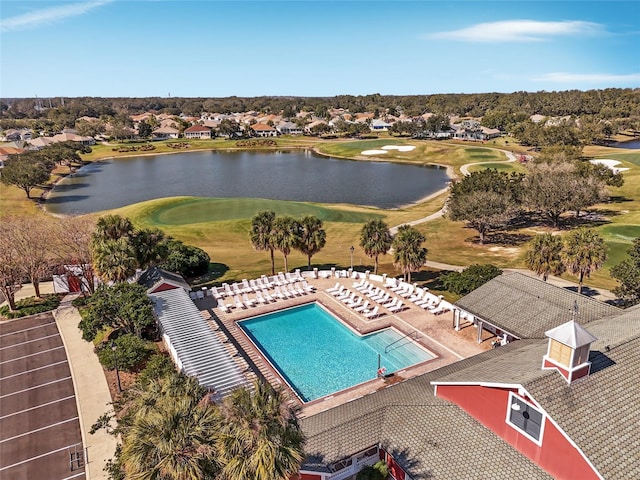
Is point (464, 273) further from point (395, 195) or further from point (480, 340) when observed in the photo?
point (395, 195)

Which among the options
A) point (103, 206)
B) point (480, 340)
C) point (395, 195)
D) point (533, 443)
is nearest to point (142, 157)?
point (103, 206)

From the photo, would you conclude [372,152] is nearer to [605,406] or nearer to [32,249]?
[32,249]

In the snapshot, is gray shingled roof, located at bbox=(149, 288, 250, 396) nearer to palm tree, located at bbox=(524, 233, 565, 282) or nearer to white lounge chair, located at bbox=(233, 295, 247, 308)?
white lounge chair, located at bbox=(233, 295, 247, 308)

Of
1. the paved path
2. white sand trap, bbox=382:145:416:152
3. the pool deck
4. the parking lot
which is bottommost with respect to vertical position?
the parking lot

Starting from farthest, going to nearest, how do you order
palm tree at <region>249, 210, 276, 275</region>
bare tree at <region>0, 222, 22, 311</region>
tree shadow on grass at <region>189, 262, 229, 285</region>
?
tree shadow on grass at <region>189, 262, 229, 285</region> < palm tree at <region>249, 210, 276, 275</region> < bare tree at <region>0, 222, 22, 311</region>

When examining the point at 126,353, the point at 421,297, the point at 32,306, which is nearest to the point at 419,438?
the point at 126,353

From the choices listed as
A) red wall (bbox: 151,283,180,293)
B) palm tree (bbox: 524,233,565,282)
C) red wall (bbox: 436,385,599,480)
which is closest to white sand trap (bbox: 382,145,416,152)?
palm tree (bbox: 524,233,565,282)

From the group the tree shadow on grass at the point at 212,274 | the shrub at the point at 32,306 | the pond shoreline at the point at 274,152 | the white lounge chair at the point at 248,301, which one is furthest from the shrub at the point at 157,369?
the pond shoreline at the point at 274,152
